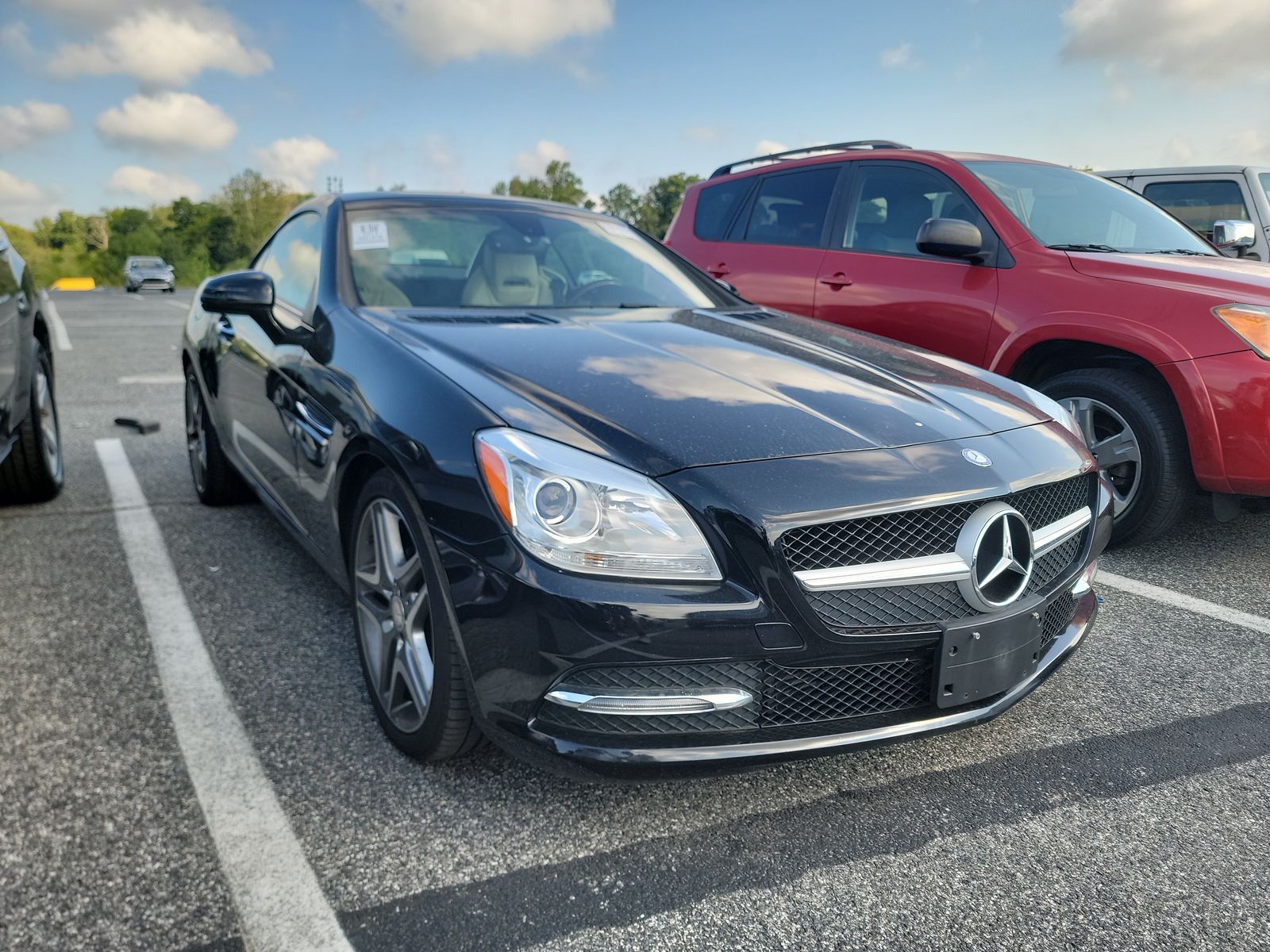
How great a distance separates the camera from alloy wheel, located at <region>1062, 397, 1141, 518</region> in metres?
3.92

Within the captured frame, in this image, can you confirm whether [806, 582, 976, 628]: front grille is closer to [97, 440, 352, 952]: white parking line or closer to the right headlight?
[97, 440, 352, 952]: white parking line

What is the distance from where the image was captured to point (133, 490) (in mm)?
4816

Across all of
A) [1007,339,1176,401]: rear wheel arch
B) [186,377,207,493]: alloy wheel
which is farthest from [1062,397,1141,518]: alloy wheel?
[186,377,207,493]: alloy wheel

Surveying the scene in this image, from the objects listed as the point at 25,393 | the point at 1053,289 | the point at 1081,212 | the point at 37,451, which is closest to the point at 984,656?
the point at 1053,289

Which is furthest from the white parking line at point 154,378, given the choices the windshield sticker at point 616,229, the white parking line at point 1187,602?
the white parking line at point 1187,602

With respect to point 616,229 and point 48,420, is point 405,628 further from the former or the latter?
point 48,420

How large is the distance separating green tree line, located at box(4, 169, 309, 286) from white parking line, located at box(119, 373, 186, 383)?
8863 centimetres

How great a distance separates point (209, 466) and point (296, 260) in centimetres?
128

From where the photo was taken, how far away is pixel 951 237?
170 inches

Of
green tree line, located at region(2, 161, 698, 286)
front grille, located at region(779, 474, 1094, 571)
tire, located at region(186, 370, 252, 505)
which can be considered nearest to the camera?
front grille, located at region(779, 474, 1094, 571)

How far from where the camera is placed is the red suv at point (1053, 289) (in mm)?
3648

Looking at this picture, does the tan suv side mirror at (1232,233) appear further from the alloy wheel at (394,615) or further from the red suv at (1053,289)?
the alloy wheel at (394,615)

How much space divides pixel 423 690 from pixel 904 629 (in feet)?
3.54

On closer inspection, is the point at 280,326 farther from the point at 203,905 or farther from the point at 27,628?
the point at 203,905
